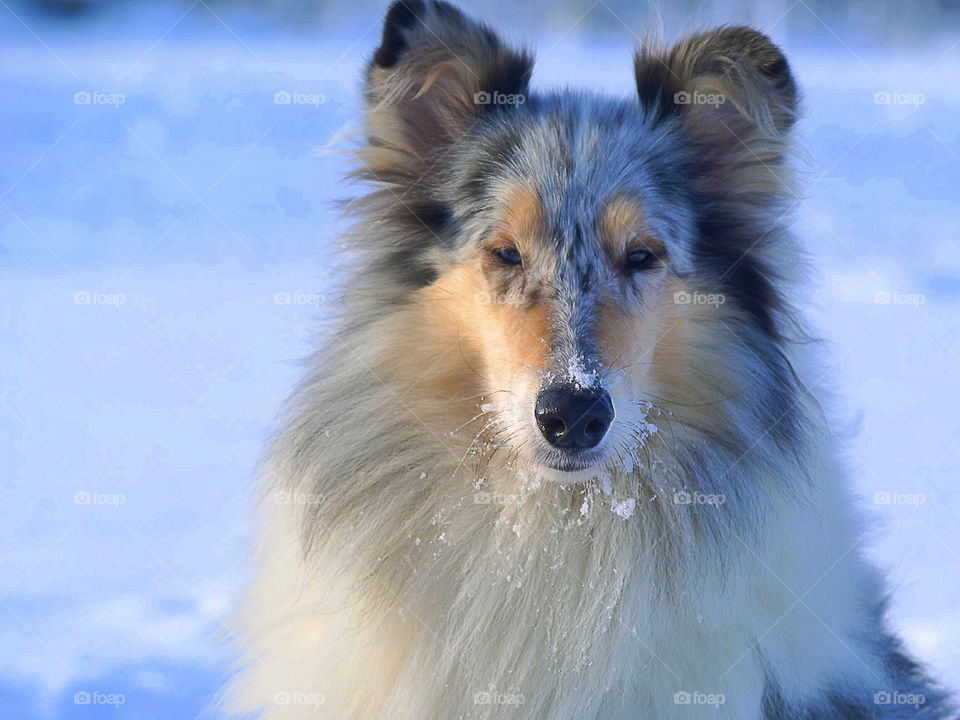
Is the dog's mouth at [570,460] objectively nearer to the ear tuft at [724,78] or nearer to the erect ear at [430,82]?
the erect ear at [430,82]

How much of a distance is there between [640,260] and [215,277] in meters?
3.91

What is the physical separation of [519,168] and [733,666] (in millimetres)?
1704

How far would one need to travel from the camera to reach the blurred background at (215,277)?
14.9ft

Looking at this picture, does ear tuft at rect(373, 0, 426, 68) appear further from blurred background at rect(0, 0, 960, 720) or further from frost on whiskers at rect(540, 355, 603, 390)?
frost on whiskers at rect(540, 355, 603, 390)

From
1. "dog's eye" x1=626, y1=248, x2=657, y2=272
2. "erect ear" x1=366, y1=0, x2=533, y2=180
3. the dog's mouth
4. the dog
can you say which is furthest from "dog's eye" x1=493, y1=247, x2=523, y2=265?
the dog's mouth

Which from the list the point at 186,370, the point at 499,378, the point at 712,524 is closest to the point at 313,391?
the point at 499,378

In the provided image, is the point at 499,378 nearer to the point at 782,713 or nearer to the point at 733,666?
the point at 733,666

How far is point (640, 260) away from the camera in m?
3.16

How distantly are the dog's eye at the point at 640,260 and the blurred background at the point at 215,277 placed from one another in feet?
2.70

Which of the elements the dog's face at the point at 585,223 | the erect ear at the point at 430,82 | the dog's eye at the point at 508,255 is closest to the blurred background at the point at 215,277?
the erect ear at the point at 430,82

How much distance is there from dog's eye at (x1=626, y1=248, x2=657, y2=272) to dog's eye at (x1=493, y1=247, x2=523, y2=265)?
13.6 inches

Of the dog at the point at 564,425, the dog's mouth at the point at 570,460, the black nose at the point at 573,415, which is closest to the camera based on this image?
the black nose at the point at 573,415

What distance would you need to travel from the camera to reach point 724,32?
3.27m

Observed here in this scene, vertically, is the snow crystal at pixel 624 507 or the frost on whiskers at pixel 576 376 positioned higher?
the frost on whiskers at pixel 576 376
